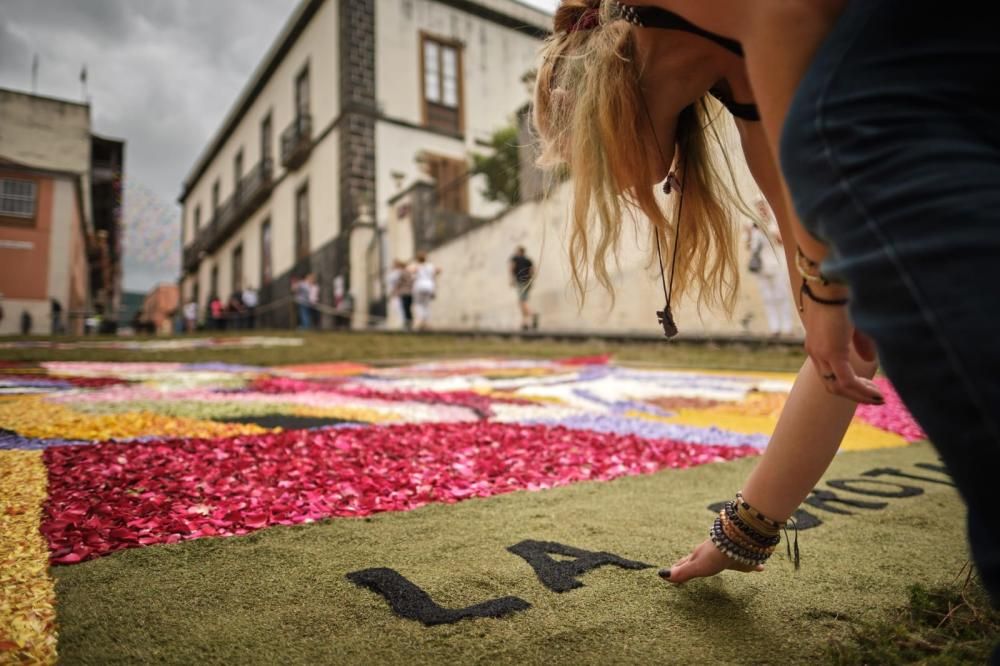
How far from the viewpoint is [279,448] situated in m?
1.87

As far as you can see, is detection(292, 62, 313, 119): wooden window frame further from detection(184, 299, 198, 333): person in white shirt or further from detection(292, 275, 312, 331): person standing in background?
detection(184, 299, 198, 333): person in white shirt

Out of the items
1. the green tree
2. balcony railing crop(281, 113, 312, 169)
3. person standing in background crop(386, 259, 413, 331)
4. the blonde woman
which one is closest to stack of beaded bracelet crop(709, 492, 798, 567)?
the blonde woman

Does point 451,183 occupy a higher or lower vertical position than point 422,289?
higher

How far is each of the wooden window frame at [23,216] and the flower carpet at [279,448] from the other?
715 inches

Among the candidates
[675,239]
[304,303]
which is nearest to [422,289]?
[304,303]

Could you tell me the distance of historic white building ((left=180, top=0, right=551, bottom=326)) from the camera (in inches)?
643

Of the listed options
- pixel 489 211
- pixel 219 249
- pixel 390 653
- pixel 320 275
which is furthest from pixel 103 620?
pixel 219 249

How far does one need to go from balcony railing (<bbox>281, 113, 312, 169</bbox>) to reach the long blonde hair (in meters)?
19.1

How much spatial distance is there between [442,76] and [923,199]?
1893 centimetres

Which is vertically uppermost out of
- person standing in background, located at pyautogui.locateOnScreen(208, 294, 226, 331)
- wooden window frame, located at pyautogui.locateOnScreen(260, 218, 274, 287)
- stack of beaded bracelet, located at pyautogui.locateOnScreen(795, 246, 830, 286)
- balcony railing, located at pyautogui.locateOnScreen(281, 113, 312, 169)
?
balcony railing, located at pyautogui.locateOnScreen(281, 113, 312, 169)

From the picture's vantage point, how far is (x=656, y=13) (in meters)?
0.79

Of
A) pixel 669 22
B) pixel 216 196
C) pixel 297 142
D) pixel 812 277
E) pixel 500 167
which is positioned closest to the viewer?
pixel 812 277

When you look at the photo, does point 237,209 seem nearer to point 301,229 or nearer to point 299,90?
point 301,229

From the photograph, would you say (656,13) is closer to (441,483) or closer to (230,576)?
(230,576)
